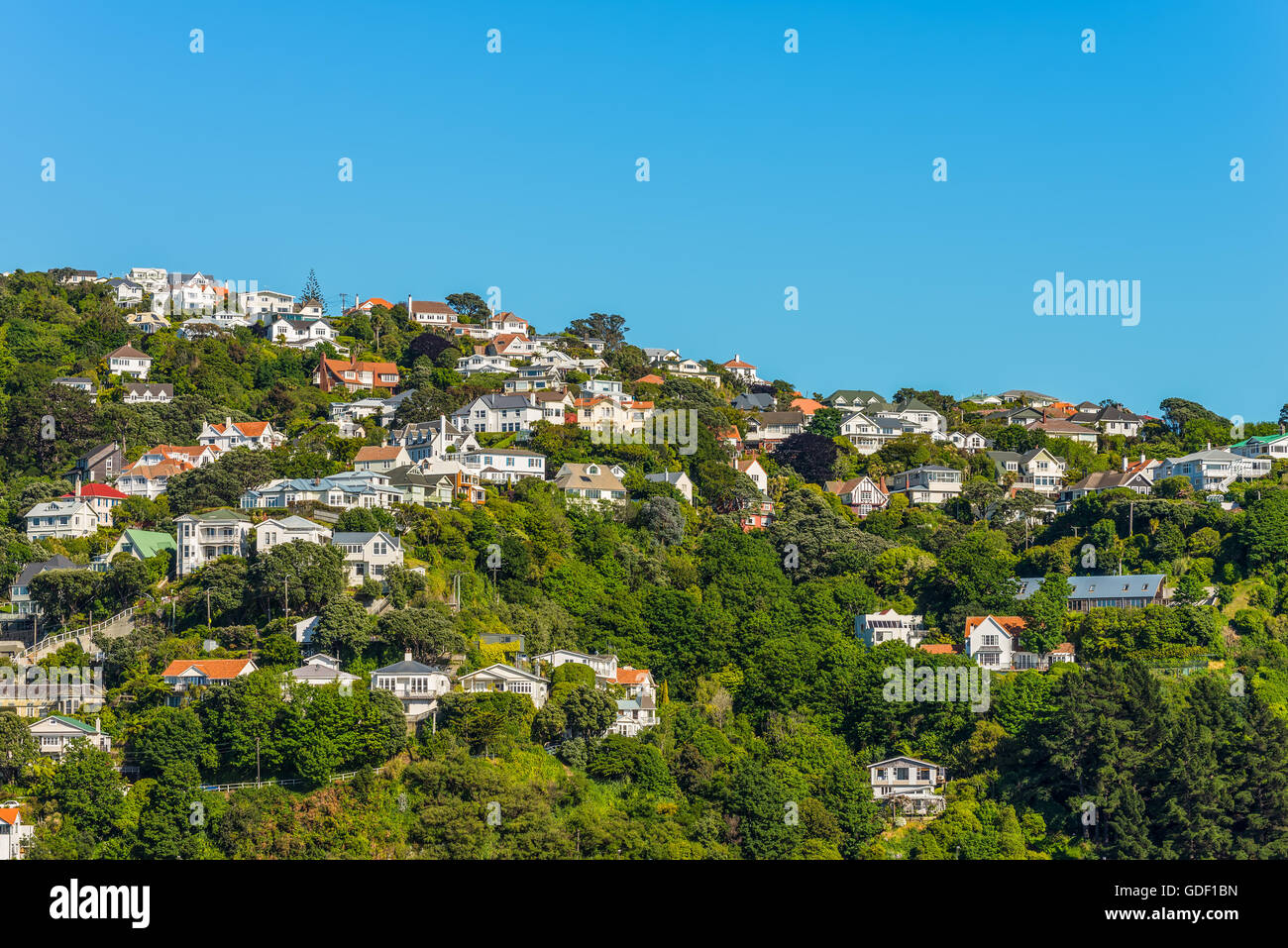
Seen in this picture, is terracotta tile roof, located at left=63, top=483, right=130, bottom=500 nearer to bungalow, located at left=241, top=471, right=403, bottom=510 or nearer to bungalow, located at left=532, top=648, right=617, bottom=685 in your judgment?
bungalow, located at left=241, top=471, right=403, bottom=510

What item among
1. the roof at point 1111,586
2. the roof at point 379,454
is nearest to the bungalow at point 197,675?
the roof at point 379,454

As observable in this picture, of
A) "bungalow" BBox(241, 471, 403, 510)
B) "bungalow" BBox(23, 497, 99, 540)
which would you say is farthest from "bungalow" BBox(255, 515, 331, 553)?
"bungalow" BBox(23, 497, 99, 540)

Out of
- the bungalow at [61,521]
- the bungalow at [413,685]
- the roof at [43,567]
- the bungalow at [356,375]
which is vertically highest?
the bungalow at [356,375]

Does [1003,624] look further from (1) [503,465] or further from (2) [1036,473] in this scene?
(2) [1036,473]

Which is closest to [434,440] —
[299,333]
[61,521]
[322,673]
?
[61,521]

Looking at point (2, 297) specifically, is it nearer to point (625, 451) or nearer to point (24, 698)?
point (625, 451)

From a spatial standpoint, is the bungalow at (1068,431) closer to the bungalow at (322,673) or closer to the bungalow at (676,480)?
the bungalow at (676,480)
